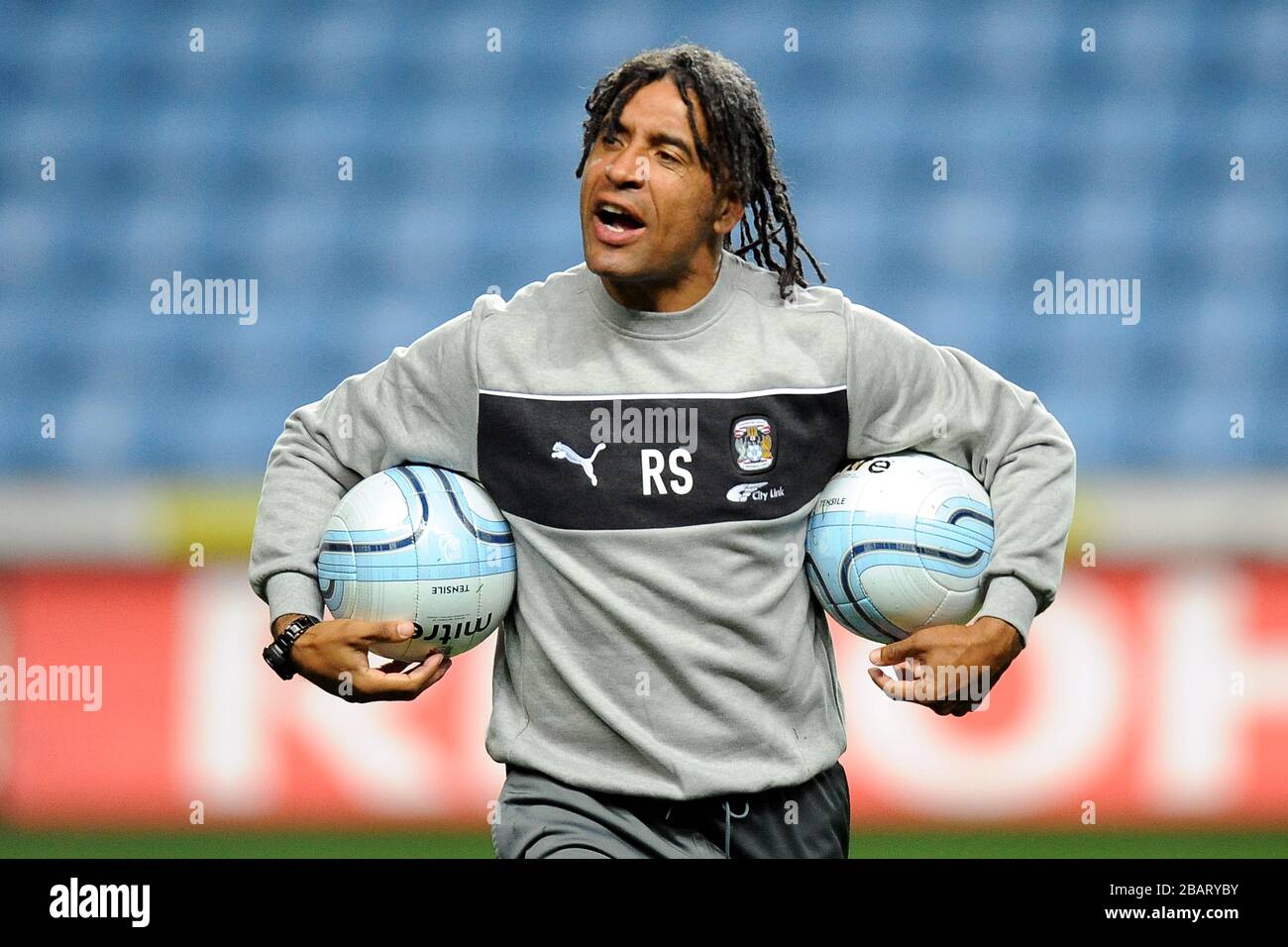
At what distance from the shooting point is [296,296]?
289 inches

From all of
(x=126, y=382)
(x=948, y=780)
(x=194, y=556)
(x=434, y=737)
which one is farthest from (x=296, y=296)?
(x=948, y=780)

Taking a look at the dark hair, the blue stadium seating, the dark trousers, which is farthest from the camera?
the blue stadium seating

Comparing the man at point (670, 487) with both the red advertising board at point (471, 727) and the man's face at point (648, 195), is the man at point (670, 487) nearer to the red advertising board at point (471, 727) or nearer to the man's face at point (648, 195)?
the man's face at point (648, 195)

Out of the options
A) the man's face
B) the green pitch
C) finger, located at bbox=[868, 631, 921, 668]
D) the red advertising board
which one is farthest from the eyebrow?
the green pitch

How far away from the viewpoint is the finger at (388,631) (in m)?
2.87

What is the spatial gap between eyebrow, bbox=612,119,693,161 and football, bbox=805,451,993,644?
2.01ft

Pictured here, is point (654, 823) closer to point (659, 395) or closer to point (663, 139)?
point (659, 395)

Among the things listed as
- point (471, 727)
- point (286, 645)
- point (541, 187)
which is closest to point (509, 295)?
point (541, 187)

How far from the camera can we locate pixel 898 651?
2863mm

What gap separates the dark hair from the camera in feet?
9.61

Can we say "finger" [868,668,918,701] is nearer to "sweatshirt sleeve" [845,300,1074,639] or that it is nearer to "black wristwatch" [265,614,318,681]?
"sweatshirt sleeve" [845,300,1074,639]

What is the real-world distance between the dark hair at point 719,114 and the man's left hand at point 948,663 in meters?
0.65

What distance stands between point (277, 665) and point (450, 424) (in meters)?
0.50

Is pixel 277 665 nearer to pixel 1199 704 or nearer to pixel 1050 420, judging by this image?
pixel 1050 420
